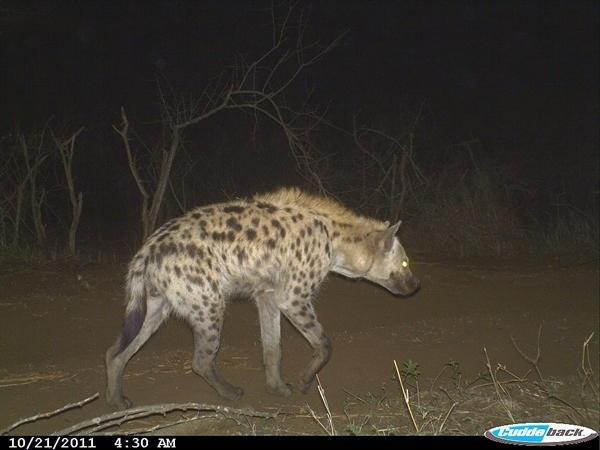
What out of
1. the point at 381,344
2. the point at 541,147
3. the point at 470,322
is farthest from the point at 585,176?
the point at 381,344

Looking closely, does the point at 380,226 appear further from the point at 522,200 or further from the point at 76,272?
the point at 522,200

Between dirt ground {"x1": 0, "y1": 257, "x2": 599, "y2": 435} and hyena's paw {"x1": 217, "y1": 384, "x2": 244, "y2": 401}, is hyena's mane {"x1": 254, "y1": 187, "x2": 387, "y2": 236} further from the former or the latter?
hyena's paw {"x1": 217, "y1": 384, "x2": 244, "y2": 401}

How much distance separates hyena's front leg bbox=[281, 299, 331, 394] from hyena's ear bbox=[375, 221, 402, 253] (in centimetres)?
95

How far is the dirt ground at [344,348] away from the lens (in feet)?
14.3

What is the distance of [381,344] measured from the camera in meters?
6.09

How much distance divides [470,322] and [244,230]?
8.72 ft

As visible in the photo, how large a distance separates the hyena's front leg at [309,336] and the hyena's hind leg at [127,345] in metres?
0.91

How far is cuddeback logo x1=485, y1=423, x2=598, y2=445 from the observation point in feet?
9.87

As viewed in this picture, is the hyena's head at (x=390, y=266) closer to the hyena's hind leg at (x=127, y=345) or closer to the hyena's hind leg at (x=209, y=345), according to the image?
the hyena's hind leg at (x=209, y=345)

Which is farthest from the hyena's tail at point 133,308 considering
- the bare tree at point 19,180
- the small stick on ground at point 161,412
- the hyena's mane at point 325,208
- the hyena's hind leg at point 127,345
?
the bare tree at point 19,180

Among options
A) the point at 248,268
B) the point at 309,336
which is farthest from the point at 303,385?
the point at 248,268

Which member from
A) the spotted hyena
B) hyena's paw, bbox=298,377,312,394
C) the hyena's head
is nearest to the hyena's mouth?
the hyena's head

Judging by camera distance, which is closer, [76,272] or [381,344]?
[381,344]

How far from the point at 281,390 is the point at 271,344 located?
352mm
